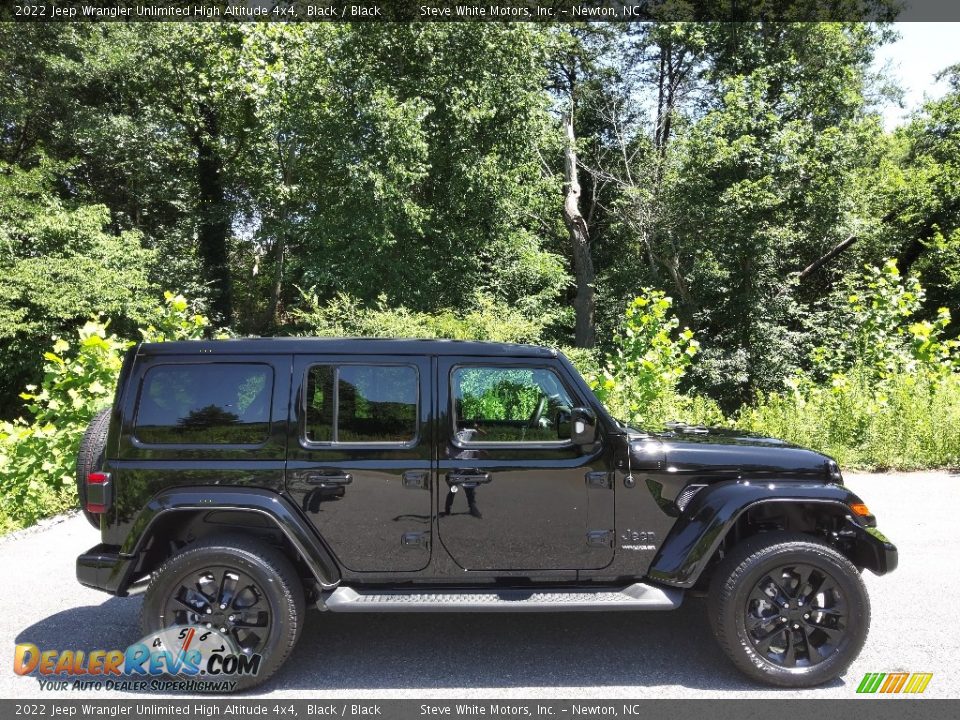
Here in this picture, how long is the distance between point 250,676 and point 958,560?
5289 millimetres

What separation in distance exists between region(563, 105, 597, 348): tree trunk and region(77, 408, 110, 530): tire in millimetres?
19774

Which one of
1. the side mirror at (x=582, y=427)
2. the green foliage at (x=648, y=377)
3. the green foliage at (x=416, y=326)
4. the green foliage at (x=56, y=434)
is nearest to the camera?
the side mirror at (x=582, y=427)

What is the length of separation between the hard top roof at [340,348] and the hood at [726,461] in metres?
0.75

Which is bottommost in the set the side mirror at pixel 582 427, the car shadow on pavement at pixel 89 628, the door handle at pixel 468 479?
the car shadow on pavement at pixel 89 628

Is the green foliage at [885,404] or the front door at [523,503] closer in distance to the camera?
the front door at [523,503]

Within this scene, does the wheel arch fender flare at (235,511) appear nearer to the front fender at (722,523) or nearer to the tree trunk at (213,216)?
the front fender at (722,523)

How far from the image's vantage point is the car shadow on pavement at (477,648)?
3838 mm

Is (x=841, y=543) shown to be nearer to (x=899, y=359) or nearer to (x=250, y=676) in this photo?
(x=250, y=676)

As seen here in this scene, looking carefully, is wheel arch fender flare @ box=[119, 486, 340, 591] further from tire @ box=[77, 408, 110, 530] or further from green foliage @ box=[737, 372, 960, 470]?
green foliage @ box=[737, 372, 960, 470]

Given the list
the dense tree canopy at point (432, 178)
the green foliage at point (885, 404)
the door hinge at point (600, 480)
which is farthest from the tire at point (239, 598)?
the dense tree canopy at point (432, 178)

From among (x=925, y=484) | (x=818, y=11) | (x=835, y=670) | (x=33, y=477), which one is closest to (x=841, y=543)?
(x=835, y=670)

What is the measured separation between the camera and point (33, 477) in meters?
7.42

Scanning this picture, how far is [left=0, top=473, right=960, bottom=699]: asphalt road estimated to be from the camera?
12.3 ft

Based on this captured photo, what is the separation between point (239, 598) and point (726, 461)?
2670mm
